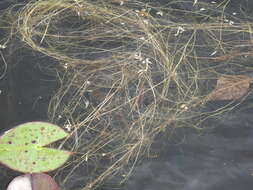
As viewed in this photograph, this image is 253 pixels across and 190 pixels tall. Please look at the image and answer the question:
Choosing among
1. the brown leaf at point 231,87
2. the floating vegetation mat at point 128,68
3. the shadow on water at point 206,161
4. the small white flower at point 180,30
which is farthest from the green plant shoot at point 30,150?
the small white flower at point 180,30

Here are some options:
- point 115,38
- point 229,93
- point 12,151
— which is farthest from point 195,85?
point 12,151

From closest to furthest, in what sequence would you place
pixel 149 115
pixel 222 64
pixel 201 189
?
pixel 201 189, pixel 149 115, pixel 222 64

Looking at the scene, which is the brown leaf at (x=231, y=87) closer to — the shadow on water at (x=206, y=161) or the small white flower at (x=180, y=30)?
the shadow on water at (x=206, y=161)

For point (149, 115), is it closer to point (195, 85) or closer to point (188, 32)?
point (195, 85)

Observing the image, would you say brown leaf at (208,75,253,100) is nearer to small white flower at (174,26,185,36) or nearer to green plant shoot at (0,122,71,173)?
small white flower at (174,26,185,36)

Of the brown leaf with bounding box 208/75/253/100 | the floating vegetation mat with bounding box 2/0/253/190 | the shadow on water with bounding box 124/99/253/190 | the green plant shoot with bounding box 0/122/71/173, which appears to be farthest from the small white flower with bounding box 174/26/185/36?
the green plant shoot with bounding box 0/122/71/173

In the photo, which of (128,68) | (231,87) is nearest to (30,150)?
(128,68)
